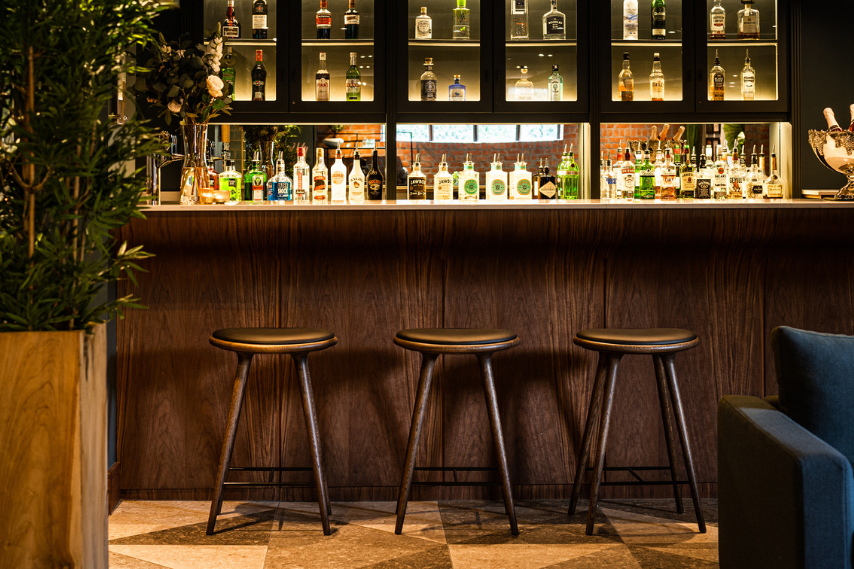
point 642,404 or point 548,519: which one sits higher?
point 642,404

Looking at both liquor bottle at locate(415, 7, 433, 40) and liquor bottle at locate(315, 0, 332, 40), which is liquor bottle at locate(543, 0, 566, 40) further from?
liquor bottle at locate(315, 0, 332, 40)

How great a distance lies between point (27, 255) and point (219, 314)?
55.6 inches

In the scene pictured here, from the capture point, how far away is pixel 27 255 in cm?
134

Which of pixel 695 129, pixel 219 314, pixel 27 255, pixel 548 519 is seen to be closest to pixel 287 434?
pixel 219 314

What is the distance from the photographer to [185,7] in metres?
4.07

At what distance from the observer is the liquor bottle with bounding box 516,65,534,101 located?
4.19 m

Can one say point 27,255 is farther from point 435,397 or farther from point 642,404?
point 642,404

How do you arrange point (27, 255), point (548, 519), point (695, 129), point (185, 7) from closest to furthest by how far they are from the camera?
point (27, 255)
point (548, 519)
point (185, 7)
point (695, 129)

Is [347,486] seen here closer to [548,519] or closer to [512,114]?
[548,519]

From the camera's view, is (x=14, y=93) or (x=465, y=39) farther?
(x=465, y=39)

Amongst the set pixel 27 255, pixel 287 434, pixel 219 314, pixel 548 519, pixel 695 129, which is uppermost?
pixel 695 129

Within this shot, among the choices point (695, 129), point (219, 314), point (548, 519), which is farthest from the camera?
point (695, 129)

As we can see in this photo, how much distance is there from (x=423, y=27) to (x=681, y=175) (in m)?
1.62

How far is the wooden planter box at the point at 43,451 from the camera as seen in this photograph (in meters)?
1.32
